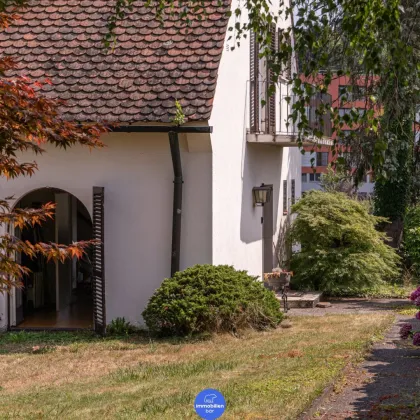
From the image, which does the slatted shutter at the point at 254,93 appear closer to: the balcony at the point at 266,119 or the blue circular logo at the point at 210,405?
the balcony at the point at 266,119

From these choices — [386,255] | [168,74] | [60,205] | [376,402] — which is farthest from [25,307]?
[376,402]

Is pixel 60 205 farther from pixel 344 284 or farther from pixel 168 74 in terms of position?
pixel 344 284

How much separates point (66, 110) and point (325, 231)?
7650mm

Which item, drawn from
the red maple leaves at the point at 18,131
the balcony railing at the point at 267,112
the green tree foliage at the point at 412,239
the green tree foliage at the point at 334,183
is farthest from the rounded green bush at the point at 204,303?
the green tree foliage at the point at 334,183

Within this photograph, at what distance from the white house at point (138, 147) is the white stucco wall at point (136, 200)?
16 mm

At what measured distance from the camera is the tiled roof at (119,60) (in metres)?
13.7

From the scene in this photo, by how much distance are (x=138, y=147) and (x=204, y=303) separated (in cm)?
305

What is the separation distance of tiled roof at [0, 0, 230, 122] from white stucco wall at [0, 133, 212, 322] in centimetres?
78

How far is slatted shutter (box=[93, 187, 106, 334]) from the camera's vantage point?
13.9 metres

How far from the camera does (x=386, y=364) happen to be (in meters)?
10.5

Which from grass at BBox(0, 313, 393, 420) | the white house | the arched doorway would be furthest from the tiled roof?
grass at BBox(0, 313, 393, 420)

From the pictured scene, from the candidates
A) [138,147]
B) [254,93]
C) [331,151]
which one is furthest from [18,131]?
[254,93]

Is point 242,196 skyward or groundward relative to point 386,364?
skyward

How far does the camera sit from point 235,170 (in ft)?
51.5
